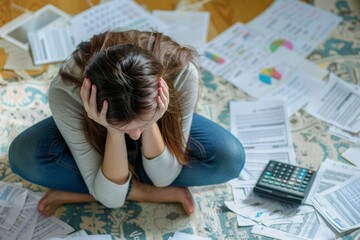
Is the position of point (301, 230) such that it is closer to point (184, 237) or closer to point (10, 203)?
point (184, 237)

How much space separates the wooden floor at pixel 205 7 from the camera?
2006 millimetres

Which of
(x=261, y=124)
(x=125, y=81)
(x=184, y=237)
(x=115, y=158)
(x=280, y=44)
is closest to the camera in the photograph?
(x=125, y=81)

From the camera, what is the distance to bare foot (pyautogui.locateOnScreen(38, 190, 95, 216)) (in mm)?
1434

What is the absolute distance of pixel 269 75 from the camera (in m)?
1.84

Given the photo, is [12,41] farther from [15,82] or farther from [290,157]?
[290,157]

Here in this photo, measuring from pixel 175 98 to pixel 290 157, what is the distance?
1.64 feet

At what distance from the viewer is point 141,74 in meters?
1.08

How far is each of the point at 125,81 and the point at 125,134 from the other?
337 mm

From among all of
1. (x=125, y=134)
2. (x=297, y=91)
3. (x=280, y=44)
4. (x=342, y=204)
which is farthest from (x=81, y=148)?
(x=280, y=44)

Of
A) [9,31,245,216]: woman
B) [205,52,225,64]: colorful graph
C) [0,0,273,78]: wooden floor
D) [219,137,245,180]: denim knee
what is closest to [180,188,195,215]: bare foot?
[9,31,245,216]: woman

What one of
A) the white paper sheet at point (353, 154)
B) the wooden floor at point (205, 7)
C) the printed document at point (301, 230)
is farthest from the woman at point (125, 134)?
the wooden floor at point (205, 7)

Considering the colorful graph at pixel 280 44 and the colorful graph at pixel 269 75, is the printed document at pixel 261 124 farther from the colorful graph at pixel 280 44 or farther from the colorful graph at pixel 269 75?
the colorful graph at pixel 280 44

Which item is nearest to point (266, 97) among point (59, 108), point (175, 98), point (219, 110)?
point (219, 110)

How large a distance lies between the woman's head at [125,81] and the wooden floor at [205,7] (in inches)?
35.6
